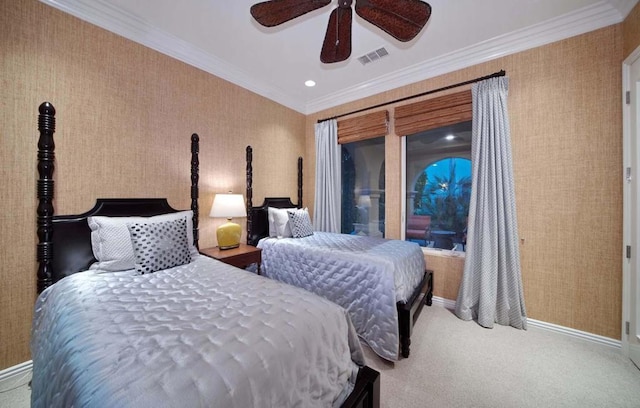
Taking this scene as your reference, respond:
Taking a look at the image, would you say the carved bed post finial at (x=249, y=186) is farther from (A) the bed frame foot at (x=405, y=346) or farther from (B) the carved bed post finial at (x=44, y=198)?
(A) the bed frame foot at (x=405, y=346)

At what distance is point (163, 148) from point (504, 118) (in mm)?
3554

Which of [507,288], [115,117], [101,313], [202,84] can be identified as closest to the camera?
[101,313]

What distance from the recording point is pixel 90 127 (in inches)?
Answer: 79.4

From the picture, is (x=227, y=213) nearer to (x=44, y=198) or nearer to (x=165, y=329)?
(x=44, y=198)

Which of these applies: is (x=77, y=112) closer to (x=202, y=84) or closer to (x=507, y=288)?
(x=202, y=84)

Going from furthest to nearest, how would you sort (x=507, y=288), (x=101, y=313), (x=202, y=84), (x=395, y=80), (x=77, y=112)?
(x=395, y=80)
(x=202, y=84)
(x=507, y=288)
(x=77, y=112)
(x=101, y=313)

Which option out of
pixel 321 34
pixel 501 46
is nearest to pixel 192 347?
pixel 321 34

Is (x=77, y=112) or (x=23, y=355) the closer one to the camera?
(x=23, y=355)

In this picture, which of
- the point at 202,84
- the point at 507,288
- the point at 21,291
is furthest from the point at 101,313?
the point at 507,288

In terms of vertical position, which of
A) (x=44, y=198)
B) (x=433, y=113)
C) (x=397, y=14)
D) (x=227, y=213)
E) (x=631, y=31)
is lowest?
(x=227, y=213)

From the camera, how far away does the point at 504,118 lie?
2.45 m

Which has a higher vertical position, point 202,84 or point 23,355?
point 202,84

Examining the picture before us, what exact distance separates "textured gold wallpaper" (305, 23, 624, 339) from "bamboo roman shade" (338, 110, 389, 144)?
4.16ft

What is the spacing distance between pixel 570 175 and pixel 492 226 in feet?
2.58
